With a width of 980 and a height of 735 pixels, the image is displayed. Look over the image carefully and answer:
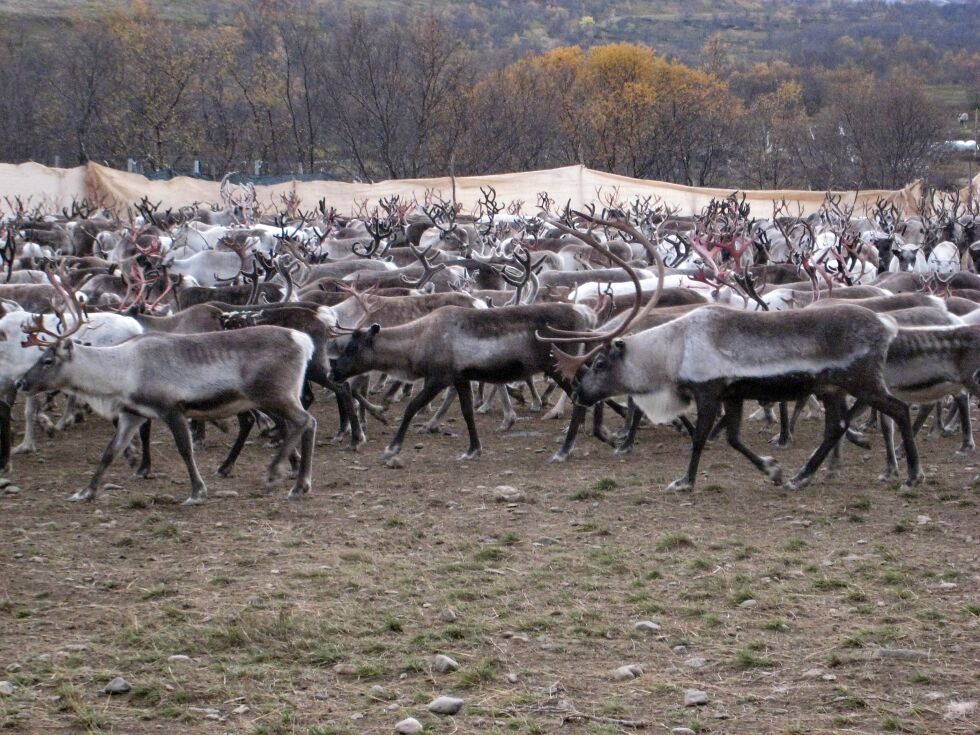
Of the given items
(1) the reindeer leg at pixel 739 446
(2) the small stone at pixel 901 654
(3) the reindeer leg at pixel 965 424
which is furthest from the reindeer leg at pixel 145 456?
(3) the reindeer leg at pixel 965 424

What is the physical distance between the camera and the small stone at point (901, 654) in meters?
4.47

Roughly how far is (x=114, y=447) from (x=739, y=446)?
3803mm

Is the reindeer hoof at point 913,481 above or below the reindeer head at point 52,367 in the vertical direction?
below

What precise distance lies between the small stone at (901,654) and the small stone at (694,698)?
0.73 meters

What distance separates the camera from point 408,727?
158 inches

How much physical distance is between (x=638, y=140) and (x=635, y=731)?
43.7 metres

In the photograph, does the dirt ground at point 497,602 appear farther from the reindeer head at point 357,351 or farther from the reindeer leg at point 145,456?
the reindeer head at point 357,351

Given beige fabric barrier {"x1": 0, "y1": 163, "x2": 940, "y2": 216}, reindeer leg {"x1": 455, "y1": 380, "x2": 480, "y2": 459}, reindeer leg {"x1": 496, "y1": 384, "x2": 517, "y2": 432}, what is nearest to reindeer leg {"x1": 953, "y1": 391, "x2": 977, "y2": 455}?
reindeer leg {"x1": 455, "y1": 380, "x2": 480, "y2": 459}

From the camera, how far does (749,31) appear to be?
113m

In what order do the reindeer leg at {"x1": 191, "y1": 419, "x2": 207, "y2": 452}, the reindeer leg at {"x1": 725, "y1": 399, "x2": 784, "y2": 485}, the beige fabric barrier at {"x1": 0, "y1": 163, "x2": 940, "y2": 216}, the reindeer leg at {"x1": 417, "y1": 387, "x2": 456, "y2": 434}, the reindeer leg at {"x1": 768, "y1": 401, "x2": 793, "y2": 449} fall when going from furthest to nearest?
the beige fabric barrier at {"x1": 0, "y1": 163, "x2": 940, "y2": 216}
the reindeer leg at {"x1": 417, "y1": 387, "x2": 456, "y2": 434}
the reindeer leg at {"x1": 191, "y1": 419, "x2": 207, "y2": 452}
the reindeer leg at {"x1": 768, "y1": 401, "x2": 793, "y2": 449}
the reindeer leg at {"x1": 725, "y1": 399, "x2": 784, "y2": 485}

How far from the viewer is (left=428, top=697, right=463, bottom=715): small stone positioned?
4156 millimetres

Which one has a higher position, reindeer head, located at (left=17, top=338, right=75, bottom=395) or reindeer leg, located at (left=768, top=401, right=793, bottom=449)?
reindeer head, located at (left=17, top=338, right=75, bottom=395)

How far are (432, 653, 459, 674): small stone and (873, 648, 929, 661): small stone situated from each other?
154 cm

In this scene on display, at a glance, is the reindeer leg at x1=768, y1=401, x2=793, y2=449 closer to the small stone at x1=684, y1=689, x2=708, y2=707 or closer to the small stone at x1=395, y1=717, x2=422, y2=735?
the small stone at x1=684, y1=689, x2=708, y2=707
